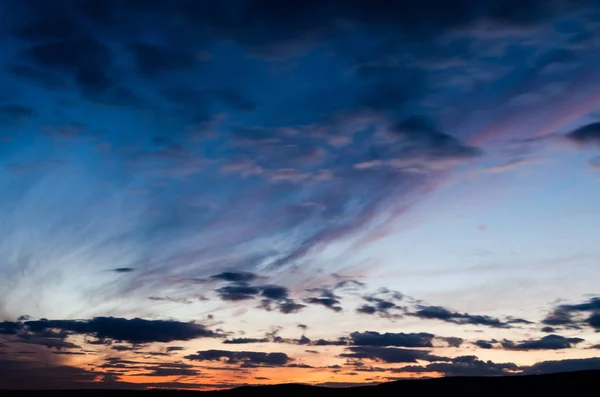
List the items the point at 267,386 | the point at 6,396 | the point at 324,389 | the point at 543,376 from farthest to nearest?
the point at 6,396
the point at 267,386
the point at 324,389
the point at 543,376

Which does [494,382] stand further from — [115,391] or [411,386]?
[115,391]

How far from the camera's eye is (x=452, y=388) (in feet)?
335

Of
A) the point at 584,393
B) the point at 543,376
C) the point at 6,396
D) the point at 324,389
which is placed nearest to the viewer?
the point at 584,393

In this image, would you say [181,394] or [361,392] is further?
[181,394]

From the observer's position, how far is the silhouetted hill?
302ft

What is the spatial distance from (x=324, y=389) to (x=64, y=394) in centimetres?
5967

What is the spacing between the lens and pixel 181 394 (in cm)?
12731

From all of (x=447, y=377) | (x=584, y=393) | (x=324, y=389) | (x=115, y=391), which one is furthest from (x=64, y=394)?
(x=584, y=393)

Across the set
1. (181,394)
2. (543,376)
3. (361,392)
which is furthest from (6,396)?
(543,376)

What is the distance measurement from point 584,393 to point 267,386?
191ft

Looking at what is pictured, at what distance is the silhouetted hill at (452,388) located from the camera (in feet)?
302

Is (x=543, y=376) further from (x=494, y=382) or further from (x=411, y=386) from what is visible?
(x=411, y=386)

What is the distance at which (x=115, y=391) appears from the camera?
5212 inches

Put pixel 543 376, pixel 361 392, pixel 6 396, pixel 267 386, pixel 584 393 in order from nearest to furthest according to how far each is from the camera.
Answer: pixel 584 393
pixel 543 376
pixel 361 392
pixel 267 386
pixel 6 396
